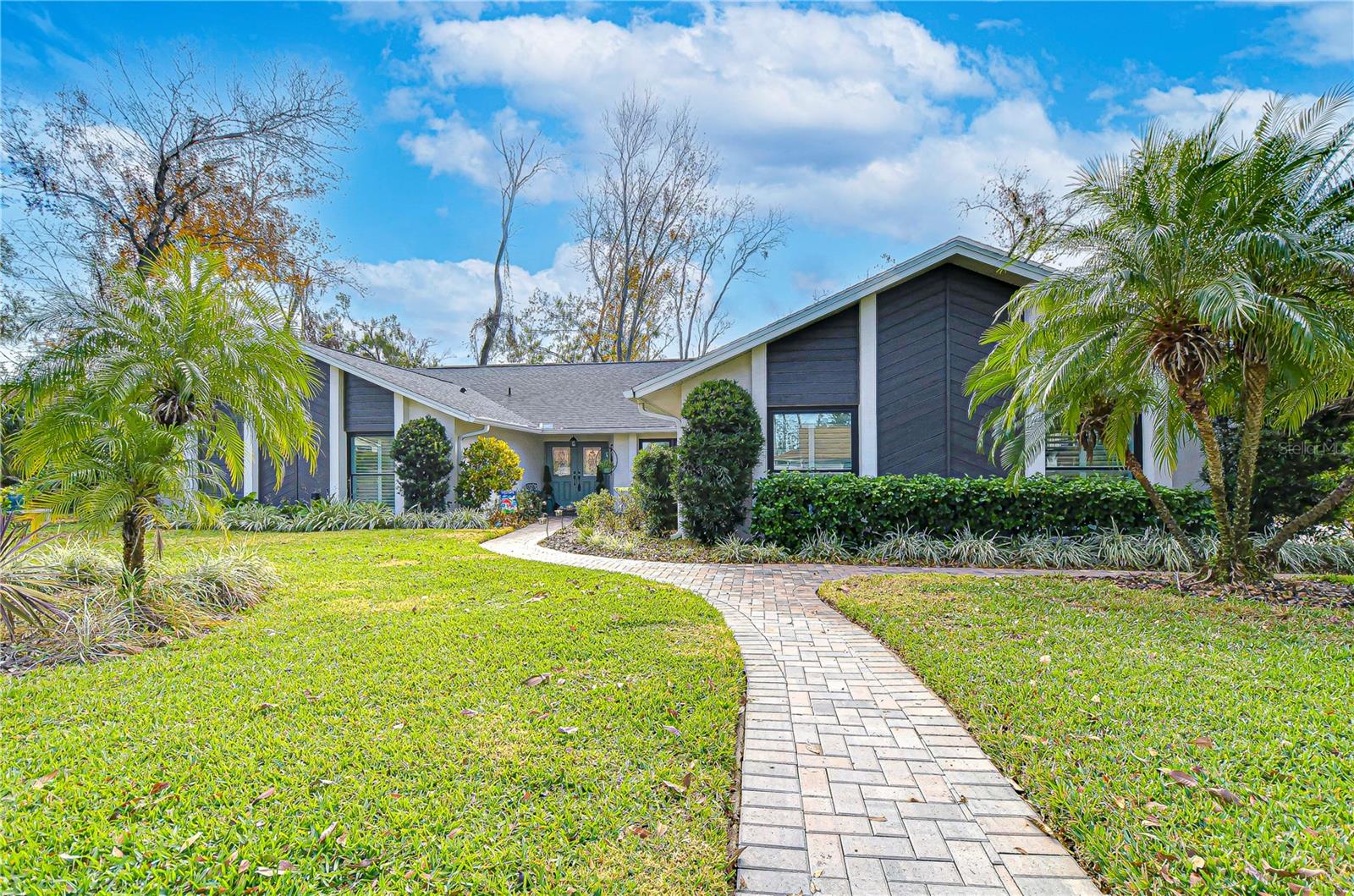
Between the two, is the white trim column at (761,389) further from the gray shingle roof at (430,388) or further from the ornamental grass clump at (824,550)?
the gray shingle roof at (430,388)

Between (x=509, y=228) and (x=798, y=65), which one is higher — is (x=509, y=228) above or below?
above

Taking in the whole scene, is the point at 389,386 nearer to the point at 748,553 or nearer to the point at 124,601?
the point at 124,601

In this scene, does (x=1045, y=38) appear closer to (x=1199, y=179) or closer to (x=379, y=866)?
(x=1199, y=179)

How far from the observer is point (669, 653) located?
4672mm

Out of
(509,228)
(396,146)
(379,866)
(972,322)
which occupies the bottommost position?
(379,866)

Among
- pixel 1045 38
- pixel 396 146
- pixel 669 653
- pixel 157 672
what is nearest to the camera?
pixel 157 672

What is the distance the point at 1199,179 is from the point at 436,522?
46.9 feet

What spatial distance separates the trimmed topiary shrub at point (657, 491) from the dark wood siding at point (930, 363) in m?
3.95

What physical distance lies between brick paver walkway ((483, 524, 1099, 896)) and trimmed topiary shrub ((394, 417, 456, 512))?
38.4 ft

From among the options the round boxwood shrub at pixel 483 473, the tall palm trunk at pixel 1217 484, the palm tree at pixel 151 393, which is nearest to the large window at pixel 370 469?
the round boxwood shrub at pixel 483 473

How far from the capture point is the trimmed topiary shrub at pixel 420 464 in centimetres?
1453

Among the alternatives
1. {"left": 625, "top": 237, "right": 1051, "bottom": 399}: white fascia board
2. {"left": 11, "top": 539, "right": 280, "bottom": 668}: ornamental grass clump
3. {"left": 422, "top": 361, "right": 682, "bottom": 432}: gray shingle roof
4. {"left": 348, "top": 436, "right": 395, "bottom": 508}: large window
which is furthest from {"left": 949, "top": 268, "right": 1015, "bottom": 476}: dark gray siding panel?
{"left": 348, "top": 436, "right": 395, "bottom": 508}: large window

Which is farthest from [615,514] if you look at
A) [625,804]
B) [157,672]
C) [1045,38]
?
[1045,38]

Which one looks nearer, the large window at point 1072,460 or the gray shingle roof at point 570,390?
the large window at point 1072,460
